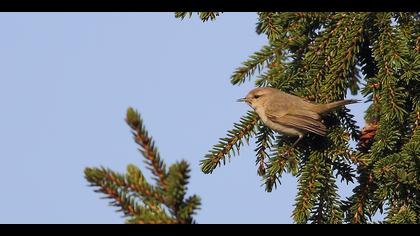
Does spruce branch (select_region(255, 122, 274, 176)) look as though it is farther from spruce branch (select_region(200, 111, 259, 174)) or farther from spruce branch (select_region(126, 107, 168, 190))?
spruce branch (select_region(126, 107, 168, 190))

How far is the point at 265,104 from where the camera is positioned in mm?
6508

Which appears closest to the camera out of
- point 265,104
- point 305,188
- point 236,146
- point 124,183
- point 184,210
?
point 184,210

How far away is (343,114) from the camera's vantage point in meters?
6.47

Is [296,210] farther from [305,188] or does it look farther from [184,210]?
[184,210]

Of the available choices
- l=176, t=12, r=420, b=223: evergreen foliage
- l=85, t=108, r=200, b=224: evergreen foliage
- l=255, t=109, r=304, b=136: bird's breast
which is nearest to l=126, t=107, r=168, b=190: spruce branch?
l=85, t=108, r=200, b=224: evergreen foliage

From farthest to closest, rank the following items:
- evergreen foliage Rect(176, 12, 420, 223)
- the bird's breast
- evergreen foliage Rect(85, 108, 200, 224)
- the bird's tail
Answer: the bird's breast → the bird's tail → evergreen foliage Rect(176, 12, 420, 223) → evergreen foliage Rect(85, 108, 200, 224)

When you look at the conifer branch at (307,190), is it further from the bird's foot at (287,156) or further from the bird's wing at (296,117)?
the bird's wing at (296,117)

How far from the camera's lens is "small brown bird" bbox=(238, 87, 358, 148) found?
20.3 feet

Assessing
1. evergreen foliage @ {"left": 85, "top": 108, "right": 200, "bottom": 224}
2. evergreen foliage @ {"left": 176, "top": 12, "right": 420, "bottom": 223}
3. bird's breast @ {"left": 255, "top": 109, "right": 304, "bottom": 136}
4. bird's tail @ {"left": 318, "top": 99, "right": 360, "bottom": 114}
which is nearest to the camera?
evergreen foliage @ {"left": 85, "top": 108, "right": 200, "bottom": 224}

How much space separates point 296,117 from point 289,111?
0.54ft

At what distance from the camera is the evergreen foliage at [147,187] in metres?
2.91

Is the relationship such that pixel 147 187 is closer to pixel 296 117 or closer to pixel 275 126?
pixel 275 126
